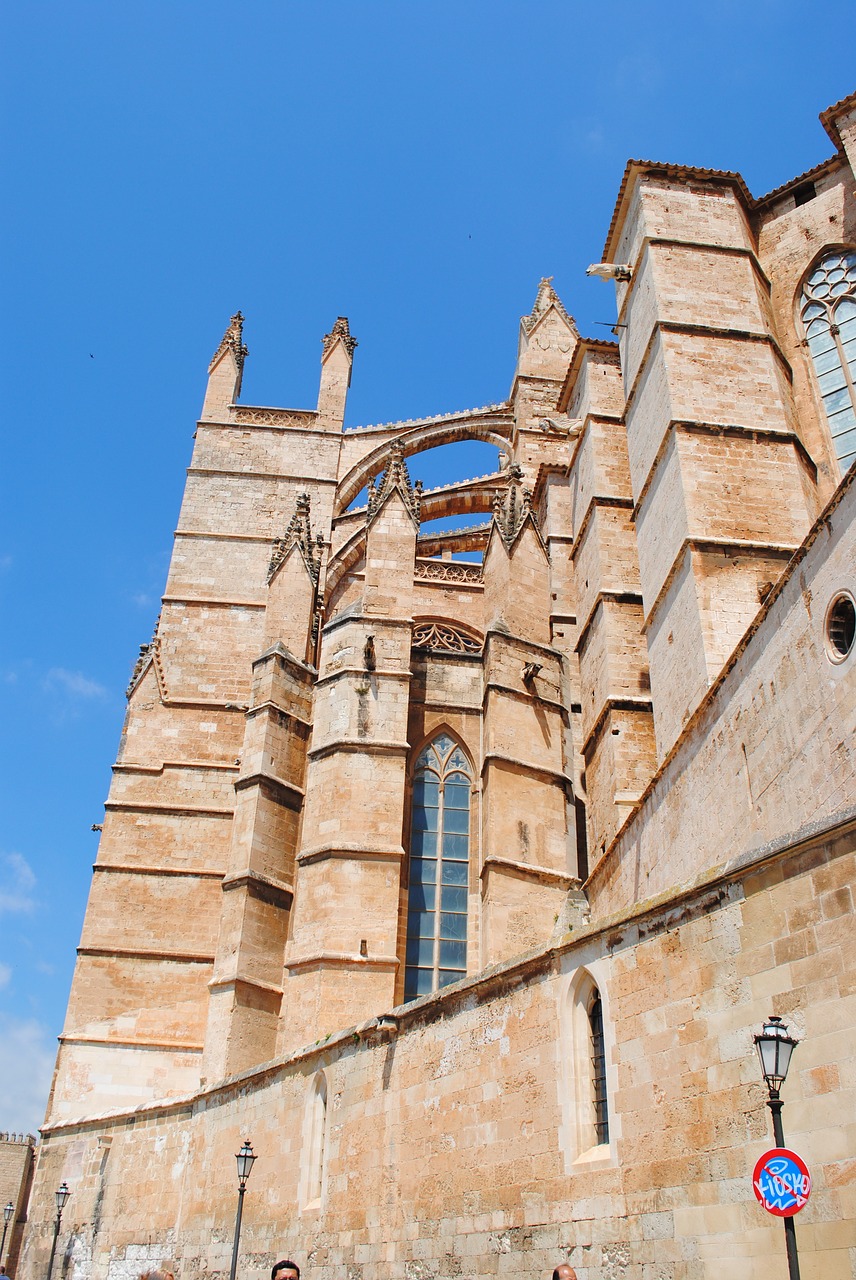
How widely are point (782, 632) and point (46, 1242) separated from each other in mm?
9677

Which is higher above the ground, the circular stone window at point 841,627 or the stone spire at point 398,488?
the stone spire at point 398,488

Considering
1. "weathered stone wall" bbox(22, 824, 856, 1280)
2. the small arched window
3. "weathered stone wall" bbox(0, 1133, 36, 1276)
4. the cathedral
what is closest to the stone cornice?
the cathedral

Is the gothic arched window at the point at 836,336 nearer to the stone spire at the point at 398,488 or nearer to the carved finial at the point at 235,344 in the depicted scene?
the stone spire at the point at 398,488

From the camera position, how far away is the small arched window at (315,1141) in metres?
7.09

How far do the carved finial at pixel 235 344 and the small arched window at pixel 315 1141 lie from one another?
17.4 m

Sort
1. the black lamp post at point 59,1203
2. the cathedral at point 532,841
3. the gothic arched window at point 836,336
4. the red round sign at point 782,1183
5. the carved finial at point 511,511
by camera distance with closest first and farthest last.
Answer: the red round sign at point 782,1183 < the cathedral at point 532,841 < the gothic arched window at point 836,336 < the black lamp post at point 59,1203 < the carved finial at point 511,511

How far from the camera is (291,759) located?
41.3 feet

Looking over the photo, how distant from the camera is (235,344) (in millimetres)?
22250

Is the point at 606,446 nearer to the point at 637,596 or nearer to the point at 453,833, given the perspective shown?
the point at 637,596

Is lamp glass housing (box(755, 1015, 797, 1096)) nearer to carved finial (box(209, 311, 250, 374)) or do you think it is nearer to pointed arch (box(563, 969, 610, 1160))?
pointed arch (box(563, 969, 610, 1160))

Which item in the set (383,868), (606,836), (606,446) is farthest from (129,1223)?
(606,446)

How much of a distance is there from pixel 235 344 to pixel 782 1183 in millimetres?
21174

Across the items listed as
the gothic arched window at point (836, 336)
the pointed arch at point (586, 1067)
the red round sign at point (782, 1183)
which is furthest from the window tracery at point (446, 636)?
the red round sign at point (782, 1183)

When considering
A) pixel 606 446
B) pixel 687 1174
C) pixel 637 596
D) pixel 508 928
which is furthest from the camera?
pixel 606 446
